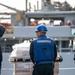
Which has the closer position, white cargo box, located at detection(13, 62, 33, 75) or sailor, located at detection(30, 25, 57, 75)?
sailor, located at detection(30, 25, 57, 75)

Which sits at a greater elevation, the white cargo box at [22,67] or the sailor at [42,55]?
the sailor at [42,55]

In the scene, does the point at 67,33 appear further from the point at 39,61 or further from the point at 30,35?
the point at 39,61

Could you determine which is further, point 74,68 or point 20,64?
point 74,68

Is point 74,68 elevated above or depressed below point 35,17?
below

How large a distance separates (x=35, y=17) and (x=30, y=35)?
3410 millimetres

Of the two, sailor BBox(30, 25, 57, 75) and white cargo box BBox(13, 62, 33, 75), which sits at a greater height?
sailor BBox(30, 25, 57, 75)

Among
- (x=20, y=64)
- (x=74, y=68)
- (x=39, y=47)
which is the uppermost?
(x=39, y=47)

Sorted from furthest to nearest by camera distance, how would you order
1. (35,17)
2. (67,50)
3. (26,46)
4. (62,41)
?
(35,17)
(62,41)
(67,50)
(26,46)

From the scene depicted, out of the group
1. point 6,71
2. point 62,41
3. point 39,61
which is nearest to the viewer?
point 39,61

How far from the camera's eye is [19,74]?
29.6 ft

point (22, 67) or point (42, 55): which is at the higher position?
point (42, 55)

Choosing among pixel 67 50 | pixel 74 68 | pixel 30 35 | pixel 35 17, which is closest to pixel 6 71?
pixel 74 68

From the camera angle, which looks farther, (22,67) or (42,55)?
(22,67)

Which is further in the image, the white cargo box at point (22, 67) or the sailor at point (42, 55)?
the white cargo box at point (22, 67)
